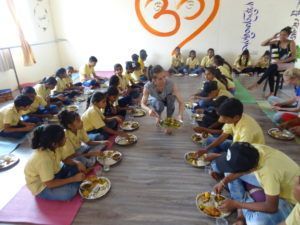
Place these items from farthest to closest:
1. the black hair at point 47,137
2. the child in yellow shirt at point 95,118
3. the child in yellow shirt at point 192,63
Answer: the child in yellow shirt at point 192,63
the child in yellow shirt at point 95,118
the black hair at point 47,137

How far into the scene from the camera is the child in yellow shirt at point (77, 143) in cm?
226

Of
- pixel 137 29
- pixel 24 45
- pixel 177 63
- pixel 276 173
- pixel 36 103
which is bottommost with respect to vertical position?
pixel 36 103

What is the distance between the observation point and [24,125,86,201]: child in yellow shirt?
188 centimetres

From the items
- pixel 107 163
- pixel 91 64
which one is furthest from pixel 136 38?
pixel 107 163

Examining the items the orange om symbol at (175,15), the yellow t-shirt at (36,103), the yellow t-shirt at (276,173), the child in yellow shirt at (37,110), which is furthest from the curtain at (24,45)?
the yellow t-shirt at (276,173)

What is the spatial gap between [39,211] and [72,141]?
71cm

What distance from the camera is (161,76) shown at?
10.5 feet

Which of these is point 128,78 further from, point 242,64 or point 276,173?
point 276,173

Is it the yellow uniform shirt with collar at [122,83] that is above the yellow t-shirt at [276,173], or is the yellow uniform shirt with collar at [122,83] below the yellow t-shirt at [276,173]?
below

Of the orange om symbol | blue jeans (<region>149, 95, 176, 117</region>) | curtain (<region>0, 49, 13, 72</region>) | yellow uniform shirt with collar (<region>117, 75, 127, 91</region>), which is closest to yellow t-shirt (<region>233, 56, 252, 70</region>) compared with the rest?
the orange om symbol

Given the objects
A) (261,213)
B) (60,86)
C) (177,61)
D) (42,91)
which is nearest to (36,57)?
(60,86)

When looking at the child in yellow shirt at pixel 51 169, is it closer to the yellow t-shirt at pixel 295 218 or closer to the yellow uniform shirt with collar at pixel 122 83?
the yellow t-shirt at pixel 295 218

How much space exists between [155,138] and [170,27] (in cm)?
464

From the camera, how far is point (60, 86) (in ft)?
15.5
